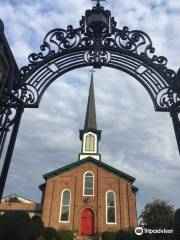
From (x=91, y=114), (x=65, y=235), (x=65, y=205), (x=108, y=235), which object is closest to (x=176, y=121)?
(x=65, y=235)

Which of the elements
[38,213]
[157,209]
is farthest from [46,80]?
[38,213]

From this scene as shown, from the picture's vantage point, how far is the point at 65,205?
31.5 m

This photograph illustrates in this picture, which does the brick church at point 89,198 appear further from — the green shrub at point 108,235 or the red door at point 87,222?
the green shrub at point 108,235

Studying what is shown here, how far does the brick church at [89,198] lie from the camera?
99.5 ft

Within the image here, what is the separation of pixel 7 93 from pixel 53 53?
120cm

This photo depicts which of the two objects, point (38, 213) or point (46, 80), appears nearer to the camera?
point (46, 80)

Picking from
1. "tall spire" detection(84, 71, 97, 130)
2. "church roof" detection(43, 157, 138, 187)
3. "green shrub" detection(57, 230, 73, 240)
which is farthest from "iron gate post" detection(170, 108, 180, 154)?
"tall spire" detection(84, 71, 97, 130)

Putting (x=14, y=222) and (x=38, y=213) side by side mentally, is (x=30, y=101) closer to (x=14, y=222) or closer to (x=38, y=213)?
(x=14, y=222)

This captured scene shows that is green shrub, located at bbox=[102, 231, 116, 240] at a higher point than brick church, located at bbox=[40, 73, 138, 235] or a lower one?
lower

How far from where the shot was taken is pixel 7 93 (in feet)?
16.1

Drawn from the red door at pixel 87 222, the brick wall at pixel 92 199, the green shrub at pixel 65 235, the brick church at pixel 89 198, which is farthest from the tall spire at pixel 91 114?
the green shrub at pixel 65 235

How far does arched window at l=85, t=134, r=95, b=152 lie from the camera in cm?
3937

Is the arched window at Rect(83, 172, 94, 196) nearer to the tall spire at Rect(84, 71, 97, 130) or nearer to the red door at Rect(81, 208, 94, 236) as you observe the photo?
the red door at Rect(81, 208, 94, 236)

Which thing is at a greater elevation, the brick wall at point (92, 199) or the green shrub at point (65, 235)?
the brick wall at point (92, 199)
